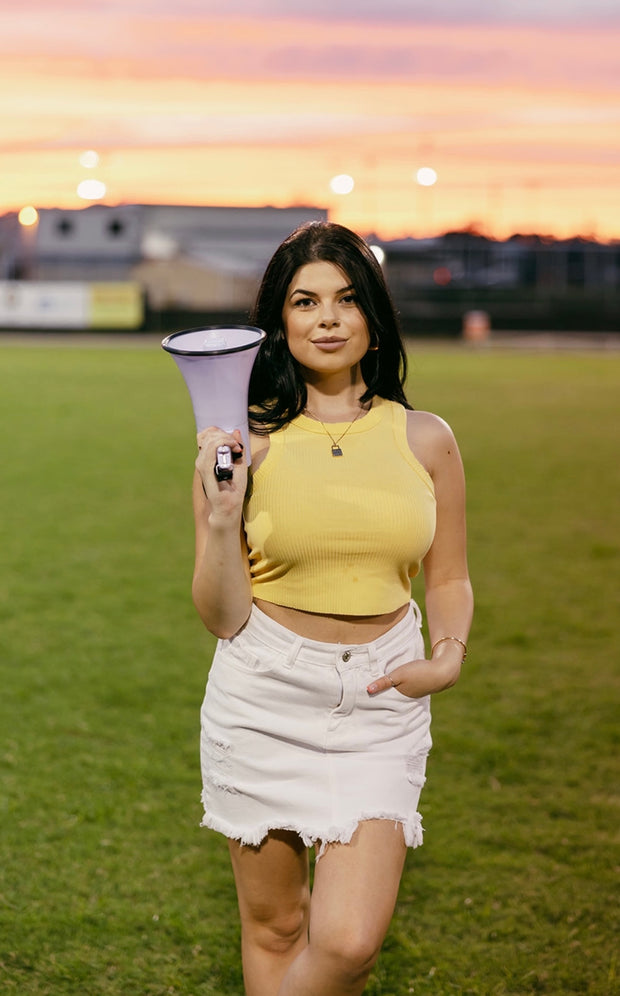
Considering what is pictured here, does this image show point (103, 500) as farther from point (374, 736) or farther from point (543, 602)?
point (374, 736)

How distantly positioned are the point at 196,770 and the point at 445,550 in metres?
2.70

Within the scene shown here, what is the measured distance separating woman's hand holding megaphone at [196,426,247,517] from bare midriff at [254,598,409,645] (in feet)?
1.18

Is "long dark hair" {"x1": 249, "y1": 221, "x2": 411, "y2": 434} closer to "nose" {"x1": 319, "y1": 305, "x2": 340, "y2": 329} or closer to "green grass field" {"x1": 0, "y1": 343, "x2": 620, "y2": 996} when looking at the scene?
"nose" {"x1": 319, "y1": 305, "x2": 340, "y2": 329}

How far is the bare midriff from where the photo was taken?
2701mm

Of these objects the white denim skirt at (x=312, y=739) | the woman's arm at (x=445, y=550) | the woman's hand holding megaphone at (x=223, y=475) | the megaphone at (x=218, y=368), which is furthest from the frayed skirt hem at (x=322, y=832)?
the megaphone at (x=218, y=368)

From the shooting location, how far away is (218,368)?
2.36 meters

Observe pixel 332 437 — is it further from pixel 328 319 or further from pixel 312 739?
pixel 312 739

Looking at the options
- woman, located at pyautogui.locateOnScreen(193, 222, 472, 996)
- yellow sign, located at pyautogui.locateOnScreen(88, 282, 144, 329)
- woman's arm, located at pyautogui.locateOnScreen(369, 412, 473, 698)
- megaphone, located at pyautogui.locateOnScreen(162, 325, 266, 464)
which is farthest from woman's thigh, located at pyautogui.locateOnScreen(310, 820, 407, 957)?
yellow sign, located at pyautogui.locateOnScreen(88, 282, 144, 329)

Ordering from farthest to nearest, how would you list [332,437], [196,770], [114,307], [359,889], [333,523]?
[114,307]
[196,770]
[332,437]
[333,523]
[359,889]

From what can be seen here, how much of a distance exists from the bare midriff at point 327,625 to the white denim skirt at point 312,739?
4cm

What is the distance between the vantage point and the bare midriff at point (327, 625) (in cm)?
270

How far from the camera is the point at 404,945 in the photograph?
154 inches

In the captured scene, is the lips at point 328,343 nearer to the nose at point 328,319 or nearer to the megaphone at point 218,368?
the nose at point 328,319

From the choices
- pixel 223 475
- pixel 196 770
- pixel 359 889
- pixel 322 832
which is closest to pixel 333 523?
pixel 223 475
